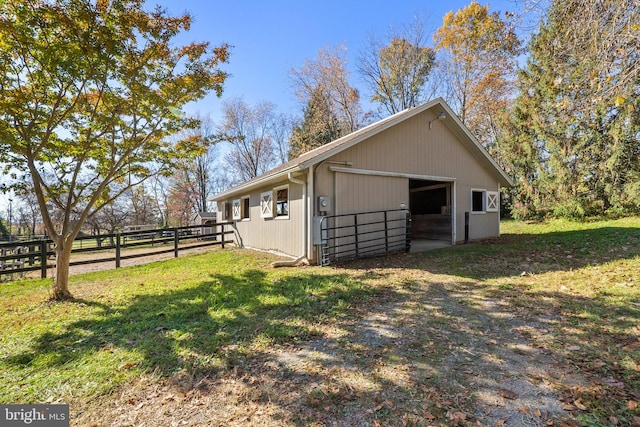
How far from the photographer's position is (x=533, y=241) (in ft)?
29.8

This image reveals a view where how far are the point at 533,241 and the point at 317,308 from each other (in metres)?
8.36

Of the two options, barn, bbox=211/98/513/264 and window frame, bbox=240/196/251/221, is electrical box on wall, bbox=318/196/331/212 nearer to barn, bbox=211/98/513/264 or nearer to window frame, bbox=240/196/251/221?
barn, bbox=211/98/513/264

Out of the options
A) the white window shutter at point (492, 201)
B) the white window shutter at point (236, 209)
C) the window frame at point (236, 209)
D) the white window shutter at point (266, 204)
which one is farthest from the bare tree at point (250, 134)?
the white window shutter at point (492, 201)

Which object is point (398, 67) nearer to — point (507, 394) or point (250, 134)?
point (250, 134)

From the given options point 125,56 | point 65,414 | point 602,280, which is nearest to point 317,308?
point 65,414

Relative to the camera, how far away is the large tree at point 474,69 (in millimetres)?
→ 16938

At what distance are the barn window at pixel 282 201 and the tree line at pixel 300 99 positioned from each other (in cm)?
197

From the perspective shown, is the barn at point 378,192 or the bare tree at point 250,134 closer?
the barn at point 378,192

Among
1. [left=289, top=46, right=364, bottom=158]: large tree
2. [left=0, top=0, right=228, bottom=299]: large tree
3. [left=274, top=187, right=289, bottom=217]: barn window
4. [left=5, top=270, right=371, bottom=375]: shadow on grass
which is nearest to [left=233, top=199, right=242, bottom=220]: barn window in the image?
[left=274, top=187, right=289, bottom=217]: barn window

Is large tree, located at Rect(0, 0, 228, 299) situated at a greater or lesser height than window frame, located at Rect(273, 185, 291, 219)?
greater

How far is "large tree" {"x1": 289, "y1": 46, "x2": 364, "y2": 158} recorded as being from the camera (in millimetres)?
19766

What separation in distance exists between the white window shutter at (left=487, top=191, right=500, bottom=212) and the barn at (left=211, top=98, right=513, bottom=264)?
4 cm

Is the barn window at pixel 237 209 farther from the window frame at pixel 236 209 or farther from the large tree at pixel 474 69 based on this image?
the large tree at pixel 474 69

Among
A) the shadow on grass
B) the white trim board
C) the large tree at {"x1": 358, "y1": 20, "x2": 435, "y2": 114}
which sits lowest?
the shadow on grass
